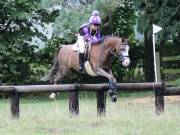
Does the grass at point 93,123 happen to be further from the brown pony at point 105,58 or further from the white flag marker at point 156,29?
the white flag marker at point 156,29

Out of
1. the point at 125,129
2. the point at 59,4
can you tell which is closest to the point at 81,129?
the point at 125,129

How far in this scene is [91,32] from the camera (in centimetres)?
1541

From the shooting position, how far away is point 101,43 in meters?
15.6

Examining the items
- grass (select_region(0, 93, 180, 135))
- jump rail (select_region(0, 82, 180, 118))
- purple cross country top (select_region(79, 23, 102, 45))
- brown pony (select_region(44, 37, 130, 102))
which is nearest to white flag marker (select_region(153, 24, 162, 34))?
brown pony (select_region(44, 37, 130, 102))

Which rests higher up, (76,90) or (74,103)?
(76,90)

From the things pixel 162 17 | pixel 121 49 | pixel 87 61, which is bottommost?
pixel 87 61

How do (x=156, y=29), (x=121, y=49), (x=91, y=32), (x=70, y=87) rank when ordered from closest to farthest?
(x=70, y=87) → (x=121, y=49) → (x=91, y=32) → (x=156, y=29)

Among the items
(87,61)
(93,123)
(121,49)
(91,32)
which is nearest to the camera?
(93,123)

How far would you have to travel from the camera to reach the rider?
1506 cm

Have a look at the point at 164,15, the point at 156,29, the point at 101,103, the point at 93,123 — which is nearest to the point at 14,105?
the point at 101,103

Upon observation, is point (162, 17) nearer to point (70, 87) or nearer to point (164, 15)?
point (164, 15)

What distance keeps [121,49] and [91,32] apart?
1.22 metres

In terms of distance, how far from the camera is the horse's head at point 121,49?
14392mm

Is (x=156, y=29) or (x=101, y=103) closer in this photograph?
(x=101, y=103)
